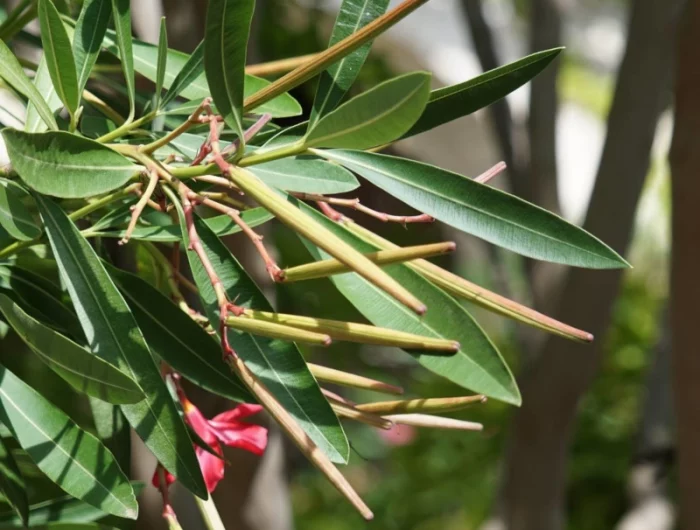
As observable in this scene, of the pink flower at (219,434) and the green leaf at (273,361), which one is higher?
the green leaf at (273,361)

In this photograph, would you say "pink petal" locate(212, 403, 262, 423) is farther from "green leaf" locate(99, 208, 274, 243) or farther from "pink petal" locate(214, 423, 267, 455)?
"green leaf" locate(99, 208, 274, 243)

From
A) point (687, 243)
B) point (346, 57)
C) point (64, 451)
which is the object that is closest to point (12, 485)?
point (64, 451)

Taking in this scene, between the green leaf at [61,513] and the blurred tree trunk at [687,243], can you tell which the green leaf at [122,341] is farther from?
the blurred tree trunk at [687,243]

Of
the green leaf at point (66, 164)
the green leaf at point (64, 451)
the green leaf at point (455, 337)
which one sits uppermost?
the green leaf at point (66, 164)

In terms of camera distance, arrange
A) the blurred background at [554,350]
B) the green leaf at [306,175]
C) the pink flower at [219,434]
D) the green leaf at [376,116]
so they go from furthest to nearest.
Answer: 1. the blurred background at [554,350]
2. the pink flower at [219,434]
3. the green leaf at [306,175]
4. the green leaf at [376,116]

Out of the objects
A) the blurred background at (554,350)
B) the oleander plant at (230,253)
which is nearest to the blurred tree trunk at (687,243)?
the blurred background at (554,350)

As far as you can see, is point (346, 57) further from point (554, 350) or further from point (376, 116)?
point (554, 350)

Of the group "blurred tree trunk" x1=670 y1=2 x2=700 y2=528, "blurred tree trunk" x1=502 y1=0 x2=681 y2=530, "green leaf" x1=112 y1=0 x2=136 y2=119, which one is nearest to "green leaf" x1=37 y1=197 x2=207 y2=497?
"green leaf" x1=112 y1=0 x2=136 y2=119
